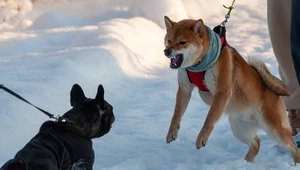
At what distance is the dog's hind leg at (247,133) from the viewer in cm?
433

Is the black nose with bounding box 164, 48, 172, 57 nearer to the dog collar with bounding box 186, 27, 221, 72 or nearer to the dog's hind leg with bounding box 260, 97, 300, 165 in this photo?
the dog collar with bounding box 186, 27, 221, 72

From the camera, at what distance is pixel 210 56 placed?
3807mm

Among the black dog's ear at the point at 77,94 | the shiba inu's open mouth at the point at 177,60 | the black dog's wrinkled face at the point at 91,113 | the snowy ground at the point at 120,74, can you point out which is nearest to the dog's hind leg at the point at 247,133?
the snowy ground at the point at 120,74

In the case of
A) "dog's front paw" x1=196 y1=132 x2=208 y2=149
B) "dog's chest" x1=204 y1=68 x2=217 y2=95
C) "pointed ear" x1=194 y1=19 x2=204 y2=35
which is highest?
"pointed ear" x1=194 y1=19 x2=204 y2=35

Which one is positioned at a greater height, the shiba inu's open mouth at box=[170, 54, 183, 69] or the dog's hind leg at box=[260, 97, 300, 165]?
the shiba inu's open mouth at box=[170, 54, 183, 69]

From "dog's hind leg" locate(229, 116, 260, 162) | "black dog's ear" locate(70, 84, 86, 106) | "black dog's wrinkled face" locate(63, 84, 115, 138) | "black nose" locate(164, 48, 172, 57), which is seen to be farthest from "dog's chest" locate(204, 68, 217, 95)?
"black dog's ear" locate(70, 84, 86, 106)

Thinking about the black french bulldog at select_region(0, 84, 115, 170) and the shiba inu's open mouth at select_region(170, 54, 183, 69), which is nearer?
the black french bulldog at select_region(0, 84, 115, 170)

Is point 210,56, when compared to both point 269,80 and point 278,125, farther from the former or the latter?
point 278,125

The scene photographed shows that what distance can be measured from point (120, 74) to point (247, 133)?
2513 mm

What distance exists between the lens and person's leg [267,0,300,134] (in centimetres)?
472

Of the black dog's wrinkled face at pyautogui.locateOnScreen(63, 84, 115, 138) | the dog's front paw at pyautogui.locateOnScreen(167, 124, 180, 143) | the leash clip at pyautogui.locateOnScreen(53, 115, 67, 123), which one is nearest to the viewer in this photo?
the leash clip at pyautogui.locateOnScreen(53, 115, 67, 123)

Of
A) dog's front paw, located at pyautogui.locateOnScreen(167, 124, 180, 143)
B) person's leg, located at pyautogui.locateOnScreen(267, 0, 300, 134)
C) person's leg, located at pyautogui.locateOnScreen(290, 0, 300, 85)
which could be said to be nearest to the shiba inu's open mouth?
dog's front paw, located at pyautogui.locateOnScreen(167, 124, 180, 143)

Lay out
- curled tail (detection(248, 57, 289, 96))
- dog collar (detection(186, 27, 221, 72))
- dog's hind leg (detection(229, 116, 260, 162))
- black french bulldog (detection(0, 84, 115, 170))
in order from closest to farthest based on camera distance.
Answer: black french bulldog (detection(0, 84, 115, 170)) < dog collar (detection(186, 27, 221, 72)) < curled tail (detection(248, 57, 289, 96)) < dog's hind leg (detection(229, 116, 260, 162))

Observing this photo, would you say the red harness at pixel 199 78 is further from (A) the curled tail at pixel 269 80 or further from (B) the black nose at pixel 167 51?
(A) the curled tail at pixel 269 80
